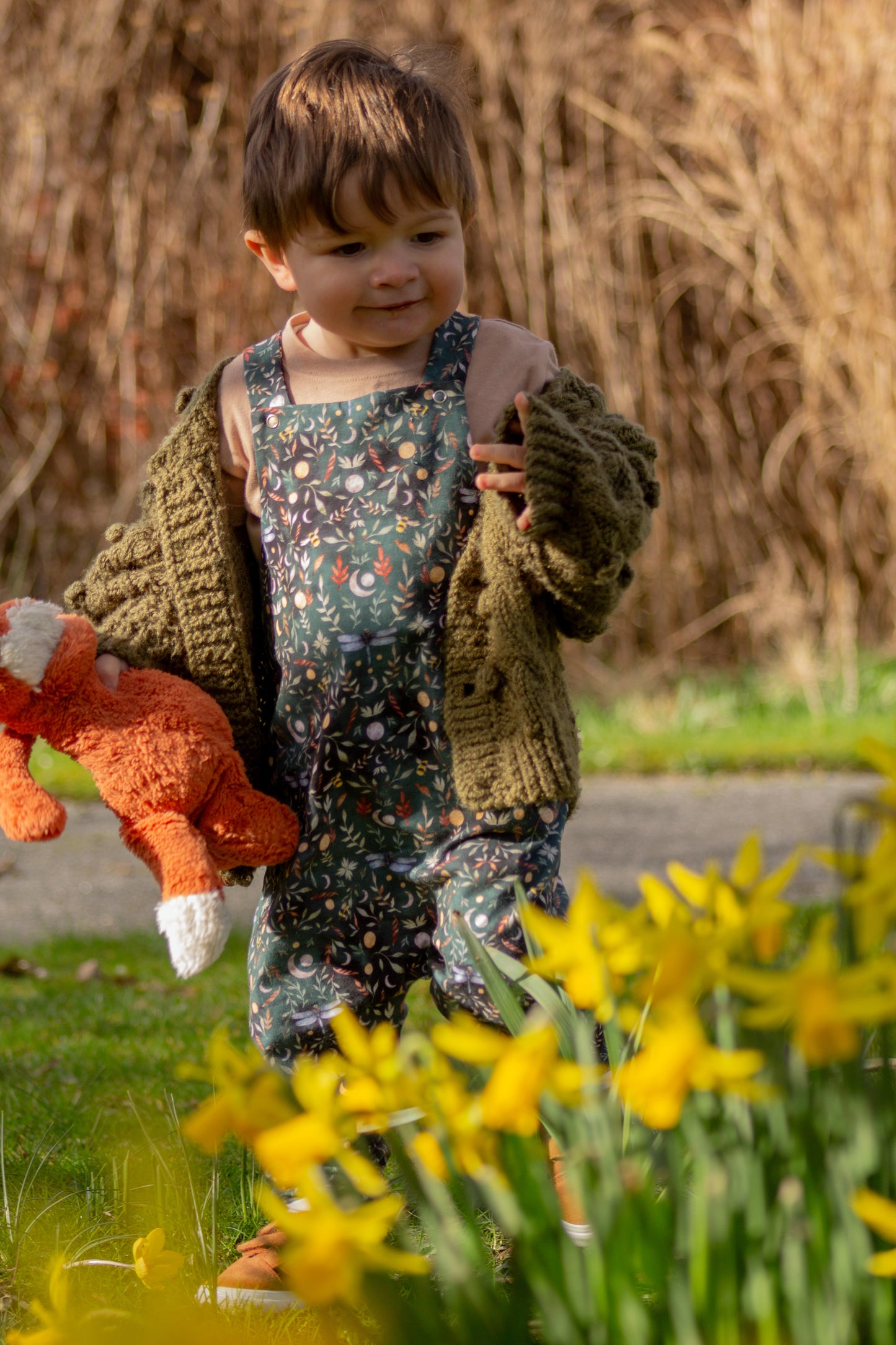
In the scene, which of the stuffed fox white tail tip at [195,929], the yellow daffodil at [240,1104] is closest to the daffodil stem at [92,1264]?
the stuffed fox white tail tip at [195,929]

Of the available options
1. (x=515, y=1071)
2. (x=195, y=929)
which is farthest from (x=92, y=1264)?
(x=515, y=1071)

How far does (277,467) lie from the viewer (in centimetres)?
200

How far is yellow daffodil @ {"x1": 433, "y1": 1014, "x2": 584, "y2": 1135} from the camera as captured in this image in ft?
2.65

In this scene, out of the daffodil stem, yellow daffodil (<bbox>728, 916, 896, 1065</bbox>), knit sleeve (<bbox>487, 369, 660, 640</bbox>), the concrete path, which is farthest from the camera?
the concrete path

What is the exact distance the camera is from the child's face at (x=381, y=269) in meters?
1.81

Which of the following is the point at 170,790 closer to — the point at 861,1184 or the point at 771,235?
the point at 861,1184

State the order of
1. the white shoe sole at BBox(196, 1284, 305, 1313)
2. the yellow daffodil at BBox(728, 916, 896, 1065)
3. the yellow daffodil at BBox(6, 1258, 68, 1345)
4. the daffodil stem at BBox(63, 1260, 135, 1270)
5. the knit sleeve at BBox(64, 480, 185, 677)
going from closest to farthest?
the yellow daffodil at BBox(728, 916, 896, 1065) < the yellow daffodil at BBox(6, 1258, 68, 1345) < the daffodil stem at BBox(63, 1260, 135, 1270) < the white shoe sole at BBox(196, 1284, 305, 1313) < the knit sleeve at BBox(64, 480, 185, 677)

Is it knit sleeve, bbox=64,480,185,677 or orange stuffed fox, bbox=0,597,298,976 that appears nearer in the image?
orange stuffed fox, bbox=0,597,298,976

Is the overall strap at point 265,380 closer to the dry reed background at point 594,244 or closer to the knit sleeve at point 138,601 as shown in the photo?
the knit sleeve at point 138,601

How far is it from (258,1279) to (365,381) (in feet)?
3.97

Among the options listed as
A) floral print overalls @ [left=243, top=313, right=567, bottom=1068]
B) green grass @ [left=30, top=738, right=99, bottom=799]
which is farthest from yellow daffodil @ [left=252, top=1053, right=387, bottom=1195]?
green grass @ [left=30, top=738, right=99, bottom=799]

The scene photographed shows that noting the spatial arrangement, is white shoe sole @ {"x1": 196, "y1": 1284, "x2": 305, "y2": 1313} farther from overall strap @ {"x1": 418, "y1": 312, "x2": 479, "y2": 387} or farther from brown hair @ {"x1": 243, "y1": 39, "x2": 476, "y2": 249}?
brown hair @ {"x1": 243, "y1": 39, "x2": 476, "y2": 249}

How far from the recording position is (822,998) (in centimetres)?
76

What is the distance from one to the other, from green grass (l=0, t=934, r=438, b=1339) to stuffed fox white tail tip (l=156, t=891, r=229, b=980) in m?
0.24
